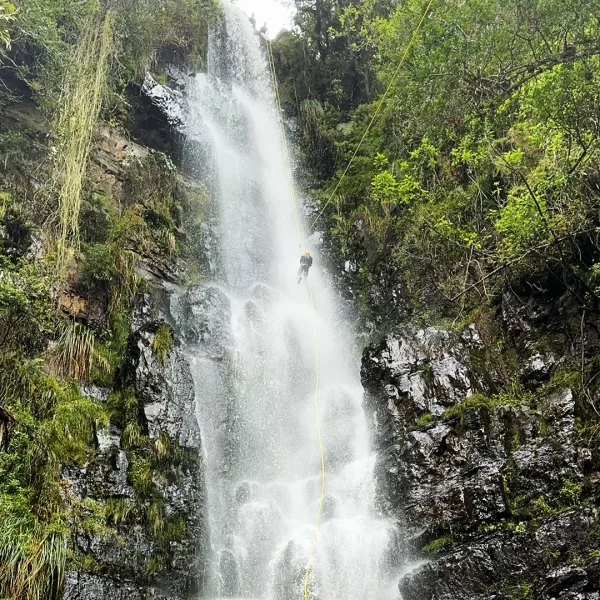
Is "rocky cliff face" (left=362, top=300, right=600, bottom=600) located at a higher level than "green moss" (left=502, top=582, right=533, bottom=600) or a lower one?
higher

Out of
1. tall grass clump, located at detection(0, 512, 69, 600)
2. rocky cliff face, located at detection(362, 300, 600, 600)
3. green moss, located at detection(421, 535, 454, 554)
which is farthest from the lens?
green moss, located at detection(421, 535, 454, 554)

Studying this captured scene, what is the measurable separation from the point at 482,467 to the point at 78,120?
9582mm

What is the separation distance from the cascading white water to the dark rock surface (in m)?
0.38

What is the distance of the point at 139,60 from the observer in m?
14.0

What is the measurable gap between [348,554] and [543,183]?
17.5 feet

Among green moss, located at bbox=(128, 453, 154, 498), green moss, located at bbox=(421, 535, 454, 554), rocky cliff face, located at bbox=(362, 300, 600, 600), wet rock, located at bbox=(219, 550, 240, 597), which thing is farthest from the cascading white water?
green moss, located at bbox=(128, 453, 154, 498)

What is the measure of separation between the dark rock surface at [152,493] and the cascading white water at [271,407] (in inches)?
15.2

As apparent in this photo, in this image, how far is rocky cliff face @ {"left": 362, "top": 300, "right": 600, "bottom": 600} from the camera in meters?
5.89

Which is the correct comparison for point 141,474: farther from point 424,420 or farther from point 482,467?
point 482,467

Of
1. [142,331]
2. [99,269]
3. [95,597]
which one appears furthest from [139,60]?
[95,597]

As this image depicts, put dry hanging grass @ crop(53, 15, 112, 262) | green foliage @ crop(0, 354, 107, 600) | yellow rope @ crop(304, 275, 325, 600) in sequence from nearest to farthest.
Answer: green foliage @ crop(0, 354, 107, 600) → yellow rope @ crop(304, 275, 325, 600) → dry hanging grass @ crop(53, 15, 112, 262)

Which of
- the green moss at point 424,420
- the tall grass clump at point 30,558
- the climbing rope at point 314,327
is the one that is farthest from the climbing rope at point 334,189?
the tall grass clump at point 30,558

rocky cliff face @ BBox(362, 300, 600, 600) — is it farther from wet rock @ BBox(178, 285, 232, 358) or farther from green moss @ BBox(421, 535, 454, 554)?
wet rock @ BBox(178, 285, 232, 358)

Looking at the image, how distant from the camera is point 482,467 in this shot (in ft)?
22.2
